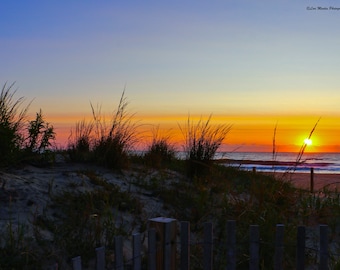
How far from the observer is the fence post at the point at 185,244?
3.62m

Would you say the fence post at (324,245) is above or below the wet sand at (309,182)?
below

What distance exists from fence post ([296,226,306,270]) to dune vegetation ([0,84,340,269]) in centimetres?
60

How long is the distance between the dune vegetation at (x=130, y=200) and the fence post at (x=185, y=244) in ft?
3.47

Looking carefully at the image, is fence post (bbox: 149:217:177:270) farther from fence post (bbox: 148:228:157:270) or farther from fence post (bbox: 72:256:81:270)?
fence post (bbox: 72:256:81:270)

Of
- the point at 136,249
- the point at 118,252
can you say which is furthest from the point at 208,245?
the point at 118,252

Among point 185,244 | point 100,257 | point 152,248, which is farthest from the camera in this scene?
point 185,244

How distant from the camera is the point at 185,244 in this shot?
369cm

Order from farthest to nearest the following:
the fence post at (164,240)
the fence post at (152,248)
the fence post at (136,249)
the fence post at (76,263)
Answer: the fence post at (164,240) → the fence post at (152,248) → the fence post at (136,249) → the fence post at (76,263)

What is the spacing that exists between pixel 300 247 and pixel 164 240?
3.65 feet

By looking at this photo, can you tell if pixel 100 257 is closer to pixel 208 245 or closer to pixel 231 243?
pixel 208 245

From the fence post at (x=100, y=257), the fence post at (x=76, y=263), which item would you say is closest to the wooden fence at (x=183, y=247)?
the fence post at (x=100, y=257)

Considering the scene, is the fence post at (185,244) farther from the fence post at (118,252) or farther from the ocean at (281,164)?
the ocean at (281,164)

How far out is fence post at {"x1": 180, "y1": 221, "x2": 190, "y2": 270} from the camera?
143 inches

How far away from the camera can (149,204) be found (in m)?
6.33
